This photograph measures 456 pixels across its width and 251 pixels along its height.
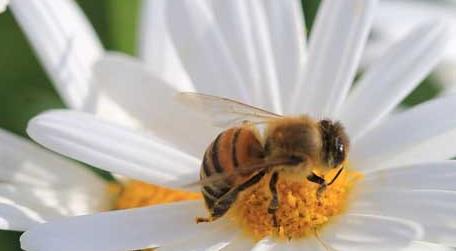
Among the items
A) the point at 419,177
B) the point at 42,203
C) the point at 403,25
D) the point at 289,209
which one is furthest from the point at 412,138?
the point at 403,25

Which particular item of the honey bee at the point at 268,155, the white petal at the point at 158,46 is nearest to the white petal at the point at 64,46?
the white petal at the point at 158,46

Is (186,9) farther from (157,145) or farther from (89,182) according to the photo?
(89,182)

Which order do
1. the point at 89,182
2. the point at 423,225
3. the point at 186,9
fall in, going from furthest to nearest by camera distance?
the point at 89,182
the point at 186,9
the point at 423,225

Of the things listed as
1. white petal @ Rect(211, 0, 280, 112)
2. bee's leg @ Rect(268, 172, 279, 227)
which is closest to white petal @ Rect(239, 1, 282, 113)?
white petal @ Rect(211, 0, 280, 112)

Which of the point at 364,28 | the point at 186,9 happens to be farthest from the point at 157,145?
the point at 364,28

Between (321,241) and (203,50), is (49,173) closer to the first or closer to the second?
(203,50)

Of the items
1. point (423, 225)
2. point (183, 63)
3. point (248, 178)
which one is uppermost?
point (183, 63)

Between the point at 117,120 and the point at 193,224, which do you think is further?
the point at 117,120
